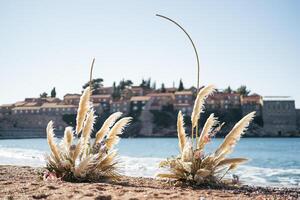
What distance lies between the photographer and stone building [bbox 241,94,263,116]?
110062 mm

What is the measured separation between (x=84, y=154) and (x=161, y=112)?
106 m

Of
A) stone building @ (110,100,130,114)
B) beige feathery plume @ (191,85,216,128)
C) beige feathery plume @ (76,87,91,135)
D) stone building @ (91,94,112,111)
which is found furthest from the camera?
stone building @ (91,94,112,111)

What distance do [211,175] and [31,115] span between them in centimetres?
10912

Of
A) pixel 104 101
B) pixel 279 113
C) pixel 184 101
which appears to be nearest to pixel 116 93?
pixel 104 101

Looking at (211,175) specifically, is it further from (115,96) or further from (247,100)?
(115,96)

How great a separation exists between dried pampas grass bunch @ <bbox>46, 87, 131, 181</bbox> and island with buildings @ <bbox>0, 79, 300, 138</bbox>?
10017 centimetres

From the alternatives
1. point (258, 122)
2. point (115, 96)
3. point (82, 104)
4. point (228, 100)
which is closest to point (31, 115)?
point (115, 96)

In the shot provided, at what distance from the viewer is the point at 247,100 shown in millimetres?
110500

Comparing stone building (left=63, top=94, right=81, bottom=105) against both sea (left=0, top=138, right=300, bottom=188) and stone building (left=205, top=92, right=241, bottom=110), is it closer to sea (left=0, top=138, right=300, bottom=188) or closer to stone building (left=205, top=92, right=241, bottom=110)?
stone building (left=205, top=92, right=241, bottom=110)

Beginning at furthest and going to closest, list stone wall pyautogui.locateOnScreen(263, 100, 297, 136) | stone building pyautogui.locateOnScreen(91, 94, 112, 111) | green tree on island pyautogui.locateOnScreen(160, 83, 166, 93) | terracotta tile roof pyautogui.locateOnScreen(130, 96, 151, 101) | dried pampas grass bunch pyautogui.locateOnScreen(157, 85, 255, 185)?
green tree on island pyautogui.locateOnScreen(160, 83, 166, 93)
stone building pyautogui.locateOnScreen(91, 94, 112, 111)
terracotta tile roof pyautogui.locateOnScreen(130, 96, 151, 101)
stone wall pyautogui.locateOnScreen(263, 100, 297, 136)
dried pampas grass bunch pyautogui.locateOnScreen(157, 85, 255, 185)

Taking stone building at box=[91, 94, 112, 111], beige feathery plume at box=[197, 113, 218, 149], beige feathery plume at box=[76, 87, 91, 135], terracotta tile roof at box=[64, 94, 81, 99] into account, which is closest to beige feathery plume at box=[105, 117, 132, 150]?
beige feathery plume at box=[76, 87, 91, 135]

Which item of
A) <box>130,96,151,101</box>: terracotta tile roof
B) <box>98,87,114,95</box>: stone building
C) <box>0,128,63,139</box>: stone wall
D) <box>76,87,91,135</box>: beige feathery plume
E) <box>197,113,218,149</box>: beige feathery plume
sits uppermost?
<box>98,87,114,95</box>: stone building

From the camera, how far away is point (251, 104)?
11050 centimetres

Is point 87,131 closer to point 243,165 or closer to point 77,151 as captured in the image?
point 77,151
